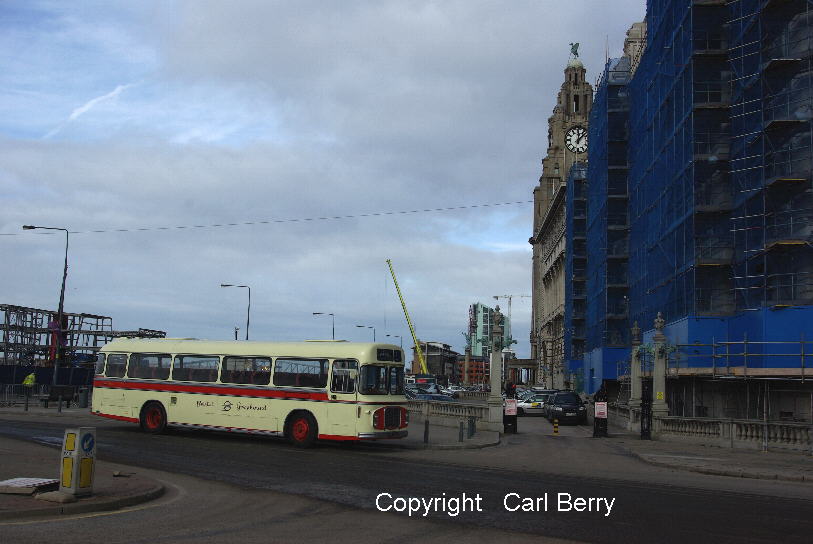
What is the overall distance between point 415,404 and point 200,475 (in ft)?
93.9

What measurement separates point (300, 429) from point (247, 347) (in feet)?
11.4

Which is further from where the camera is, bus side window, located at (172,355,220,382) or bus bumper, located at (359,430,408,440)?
bus side window, located at (172,355,220,382)

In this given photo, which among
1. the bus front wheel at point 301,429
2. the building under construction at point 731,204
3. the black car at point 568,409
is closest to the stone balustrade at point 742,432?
the building under construction at point 731,204

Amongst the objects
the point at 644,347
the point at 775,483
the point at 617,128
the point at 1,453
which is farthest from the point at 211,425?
the point at 617,128

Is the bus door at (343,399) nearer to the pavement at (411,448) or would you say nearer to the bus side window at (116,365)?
the pavement at (411,448)

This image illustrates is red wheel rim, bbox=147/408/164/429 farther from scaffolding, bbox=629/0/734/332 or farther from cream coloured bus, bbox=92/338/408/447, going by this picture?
scaffolding, bbox=629/0/734/332

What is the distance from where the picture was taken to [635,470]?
21.8m

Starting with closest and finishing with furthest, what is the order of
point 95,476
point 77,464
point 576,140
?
point 77,464, point 95,476, point 576,140

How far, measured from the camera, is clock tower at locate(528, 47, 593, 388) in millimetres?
114938

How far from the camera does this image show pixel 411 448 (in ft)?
88.9

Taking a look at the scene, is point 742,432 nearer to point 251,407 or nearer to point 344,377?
point 344,377

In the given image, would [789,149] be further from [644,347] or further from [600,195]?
[600,195]

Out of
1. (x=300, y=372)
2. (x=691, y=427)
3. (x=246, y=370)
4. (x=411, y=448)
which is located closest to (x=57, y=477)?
(x=300, y=372)

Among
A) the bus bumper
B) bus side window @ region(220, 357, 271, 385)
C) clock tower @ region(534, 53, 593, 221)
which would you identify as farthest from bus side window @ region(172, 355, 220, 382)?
clock tower @ region(534, 53, 593, 221)
